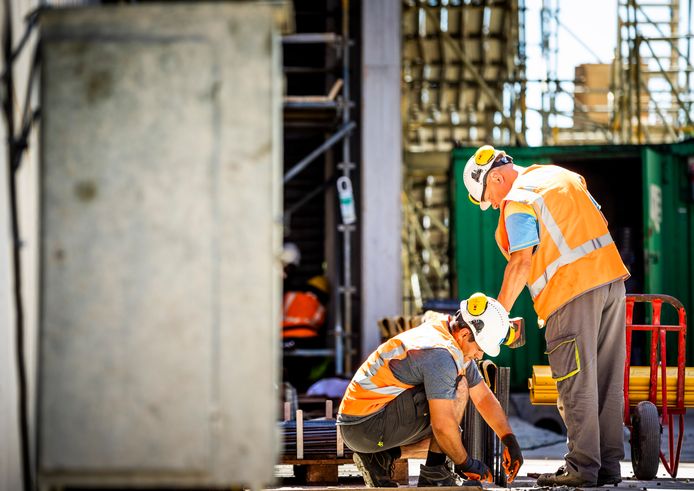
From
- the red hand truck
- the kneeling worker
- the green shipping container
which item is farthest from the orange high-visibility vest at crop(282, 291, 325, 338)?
the kneeling worker

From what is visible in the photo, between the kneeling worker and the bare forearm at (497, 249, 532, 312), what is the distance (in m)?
0.08

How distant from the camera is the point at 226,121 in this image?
11.2 feet

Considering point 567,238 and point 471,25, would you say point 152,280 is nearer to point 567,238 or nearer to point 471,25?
point 567,238

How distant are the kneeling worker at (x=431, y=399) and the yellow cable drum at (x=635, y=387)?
0.60 meters

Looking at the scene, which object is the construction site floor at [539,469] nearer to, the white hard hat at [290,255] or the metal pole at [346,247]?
the metal pole at [346,247]

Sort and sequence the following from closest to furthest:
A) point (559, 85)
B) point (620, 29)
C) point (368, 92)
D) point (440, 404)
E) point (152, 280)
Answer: point (152, 280) < point (440, 404) < point (368, 92) < point (620, 29) < point (559, 85)

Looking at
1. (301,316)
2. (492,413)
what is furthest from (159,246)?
(301,316)

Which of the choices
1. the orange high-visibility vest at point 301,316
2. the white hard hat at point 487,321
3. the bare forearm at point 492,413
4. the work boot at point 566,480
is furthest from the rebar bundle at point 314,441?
the orange high-visibility vest at point 301,316

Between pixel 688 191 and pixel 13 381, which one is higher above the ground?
pixel 688 191

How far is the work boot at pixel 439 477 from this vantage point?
625 cm

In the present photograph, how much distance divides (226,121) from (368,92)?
8.79 metres

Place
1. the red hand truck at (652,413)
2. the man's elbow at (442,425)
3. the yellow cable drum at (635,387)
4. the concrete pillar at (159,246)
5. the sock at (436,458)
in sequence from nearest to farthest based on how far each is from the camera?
the concrete pillar at (159,246)
the man's elbow at (442,425)
the sock at (436,458)
the red hand truck at (652,413)
the yellow cable drum at (635,387)

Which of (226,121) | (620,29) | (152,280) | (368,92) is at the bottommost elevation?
(152,280)

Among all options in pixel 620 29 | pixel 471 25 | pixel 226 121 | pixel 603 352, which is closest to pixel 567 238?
pixel 603 352
